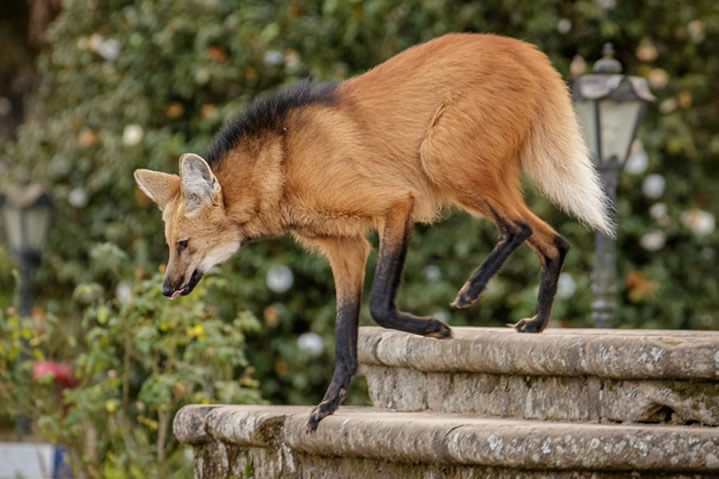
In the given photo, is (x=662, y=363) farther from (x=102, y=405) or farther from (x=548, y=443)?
(x=102, y=405)

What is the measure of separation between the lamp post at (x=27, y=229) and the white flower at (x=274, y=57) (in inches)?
74.1

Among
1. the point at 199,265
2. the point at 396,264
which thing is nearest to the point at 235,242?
the point at 199,265

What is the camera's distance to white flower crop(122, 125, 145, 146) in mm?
7945

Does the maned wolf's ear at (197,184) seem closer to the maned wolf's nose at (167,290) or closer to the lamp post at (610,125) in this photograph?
the maned wolf's nose at (167,290)

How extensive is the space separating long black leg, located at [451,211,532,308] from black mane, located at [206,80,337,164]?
79 centimetres

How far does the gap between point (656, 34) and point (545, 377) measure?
4.70 metres

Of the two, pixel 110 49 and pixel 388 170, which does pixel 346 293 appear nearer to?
pixel 388 170

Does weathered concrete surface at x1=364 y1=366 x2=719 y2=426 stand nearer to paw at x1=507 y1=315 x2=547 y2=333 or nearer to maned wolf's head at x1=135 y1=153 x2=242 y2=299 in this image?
paw at x1=507 y1=315 x2=547 y2=333

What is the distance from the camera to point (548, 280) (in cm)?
455

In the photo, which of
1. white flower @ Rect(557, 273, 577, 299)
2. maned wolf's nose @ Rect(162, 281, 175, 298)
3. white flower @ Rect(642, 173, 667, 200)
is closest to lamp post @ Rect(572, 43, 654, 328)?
white flower @ Rect(557, 273, 577, 299)

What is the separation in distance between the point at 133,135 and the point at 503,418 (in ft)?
15.4

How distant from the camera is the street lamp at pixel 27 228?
8.26 meters

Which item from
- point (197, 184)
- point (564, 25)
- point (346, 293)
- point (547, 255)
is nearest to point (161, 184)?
point (197, 184)

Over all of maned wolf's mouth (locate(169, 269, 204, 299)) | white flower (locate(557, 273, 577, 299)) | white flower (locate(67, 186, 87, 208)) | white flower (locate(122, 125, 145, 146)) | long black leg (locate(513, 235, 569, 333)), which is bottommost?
white flower (locate(557, 273, 577, 299))
